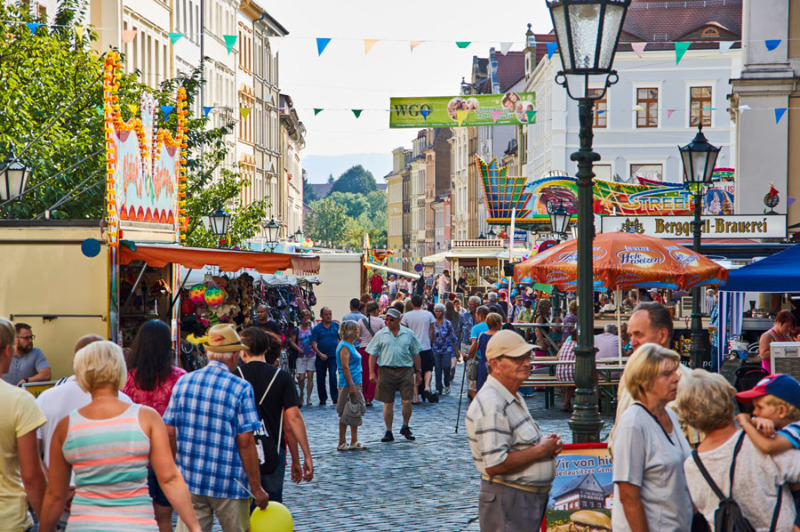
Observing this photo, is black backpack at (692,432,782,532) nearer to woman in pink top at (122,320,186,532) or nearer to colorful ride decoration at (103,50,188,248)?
woman in pink top at (122,320,186,532)

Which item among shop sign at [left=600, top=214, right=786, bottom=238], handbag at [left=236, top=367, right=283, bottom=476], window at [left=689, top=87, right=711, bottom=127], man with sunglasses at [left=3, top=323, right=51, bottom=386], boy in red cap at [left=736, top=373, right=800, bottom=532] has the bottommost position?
handbag at [left=236, top=367, right=283, bottom=476]

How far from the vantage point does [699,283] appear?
45.9ft

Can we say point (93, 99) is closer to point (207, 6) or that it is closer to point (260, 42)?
point (207, 6)

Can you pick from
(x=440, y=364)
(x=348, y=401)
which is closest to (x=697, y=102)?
(x=440, y=364)

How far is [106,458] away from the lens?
5223 millimetres

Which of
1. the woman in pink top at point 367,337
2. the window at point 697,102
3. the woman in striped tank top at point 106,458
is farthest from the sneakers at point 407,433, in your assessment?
the window at point 697,102

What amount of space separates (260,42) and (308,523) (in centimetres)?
5721

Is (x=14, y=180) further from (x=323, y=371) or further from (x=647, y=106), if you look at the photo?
(x=647, y=106)

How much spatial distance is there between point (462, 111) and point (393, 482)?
67.7ft

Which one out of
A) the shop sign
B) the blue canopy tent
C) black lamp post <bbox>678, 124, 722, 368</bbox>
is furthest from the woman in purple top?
the blue canopy tent

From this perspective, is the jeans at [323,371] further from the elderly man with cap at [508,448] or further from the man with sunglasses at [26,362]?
the elderly man with cap at [508,448]

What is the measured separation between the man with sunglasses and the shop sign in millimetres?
13201

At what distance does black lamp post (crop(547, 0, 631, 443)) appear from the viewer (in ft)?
25.7

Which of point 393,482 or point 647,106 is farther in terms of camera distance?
point 647,106
